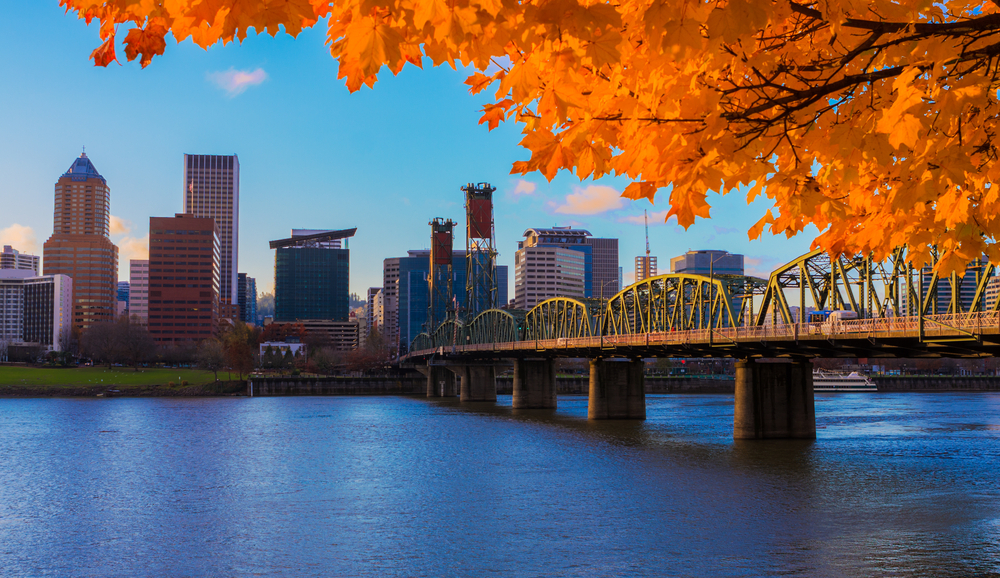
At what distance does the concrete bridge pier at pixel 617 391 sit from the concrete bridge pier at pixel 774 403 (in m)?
27.4

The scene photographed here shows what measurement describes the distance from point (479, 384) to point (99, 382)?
80.7 m

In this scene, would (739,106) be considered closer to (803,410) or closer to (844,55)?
(844,55)

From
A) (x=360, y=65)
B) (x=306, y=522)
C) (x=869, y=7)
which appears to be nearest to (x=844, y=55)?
(x=869, y=7)

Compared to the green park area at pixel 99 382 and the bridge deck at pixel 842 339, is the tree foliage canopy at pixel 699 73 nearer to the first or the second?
the bridge deck at pixel 842 339

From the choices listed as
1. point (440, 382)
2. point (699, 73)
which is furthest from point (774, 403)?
point (440, 382)

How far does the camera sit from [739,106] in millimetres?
7184

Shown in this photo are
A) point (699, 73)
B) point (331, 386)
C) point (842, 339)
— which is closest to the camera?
point (699, 73)

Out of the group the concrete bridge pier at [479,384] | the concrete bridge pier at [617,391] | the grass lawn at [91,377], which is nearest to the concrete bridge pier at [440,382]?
the concrete bridge pier at [479,384]

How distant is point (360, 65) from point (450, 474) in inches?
1834

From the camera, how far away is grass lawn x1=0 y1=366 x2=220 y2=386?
170 meters

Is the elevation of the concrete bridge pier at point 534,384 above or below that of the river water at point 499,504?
above

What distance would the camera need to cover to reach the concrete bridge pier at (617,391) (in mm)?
95875

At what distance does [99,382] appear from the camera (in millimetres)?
171500

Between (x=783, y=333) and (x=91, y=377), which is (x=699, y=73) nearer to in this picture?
(x=783, y=333)
